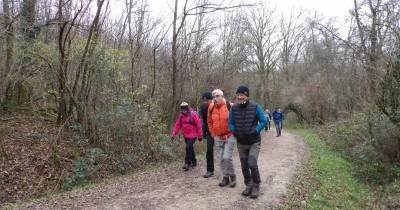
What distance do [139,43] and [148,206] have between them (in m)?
13.1

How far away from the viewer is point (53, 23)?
549 inches

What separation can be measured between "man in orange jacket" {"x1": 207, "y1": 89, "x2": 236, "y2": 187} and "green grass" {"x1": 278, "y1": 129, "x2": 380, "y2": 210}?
126 cm

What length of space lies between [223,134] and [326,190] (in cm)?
317

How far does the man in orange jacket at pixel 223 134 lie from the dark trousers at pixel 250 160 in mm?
483

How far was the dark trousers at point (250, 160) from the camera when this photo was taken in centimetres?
679

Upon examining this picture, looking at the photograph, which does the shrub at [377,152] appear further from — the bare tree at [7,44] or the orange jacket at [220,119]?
the bare tree at [7,44]

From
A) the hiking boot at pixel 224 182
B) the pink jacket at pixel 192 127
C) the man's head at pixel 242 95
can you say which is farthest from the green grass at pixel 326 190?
the pink jacket at pixel 192 127

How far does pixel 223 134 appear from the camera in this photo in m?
7.55

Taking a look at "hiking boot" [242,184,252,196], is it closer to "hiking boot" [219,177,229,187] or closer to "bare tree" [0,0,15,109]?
"hiking boot" [219,177,229,187]

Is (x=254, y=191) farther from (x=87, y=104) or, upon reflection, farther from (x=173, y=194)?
(x=87, y=104)

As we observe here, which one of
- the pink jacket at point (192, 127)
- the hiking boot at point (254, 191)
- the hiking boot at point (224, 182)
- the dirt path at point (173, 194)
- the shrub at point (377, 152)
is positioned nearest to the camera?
the dirt path at point (173, 194)

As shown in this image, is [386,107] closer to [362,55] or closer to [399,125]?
[399,125]

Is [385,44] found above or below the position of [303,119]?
above

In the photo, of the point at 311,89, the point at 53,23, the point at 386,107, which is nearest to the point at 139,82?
the point at 53,23
